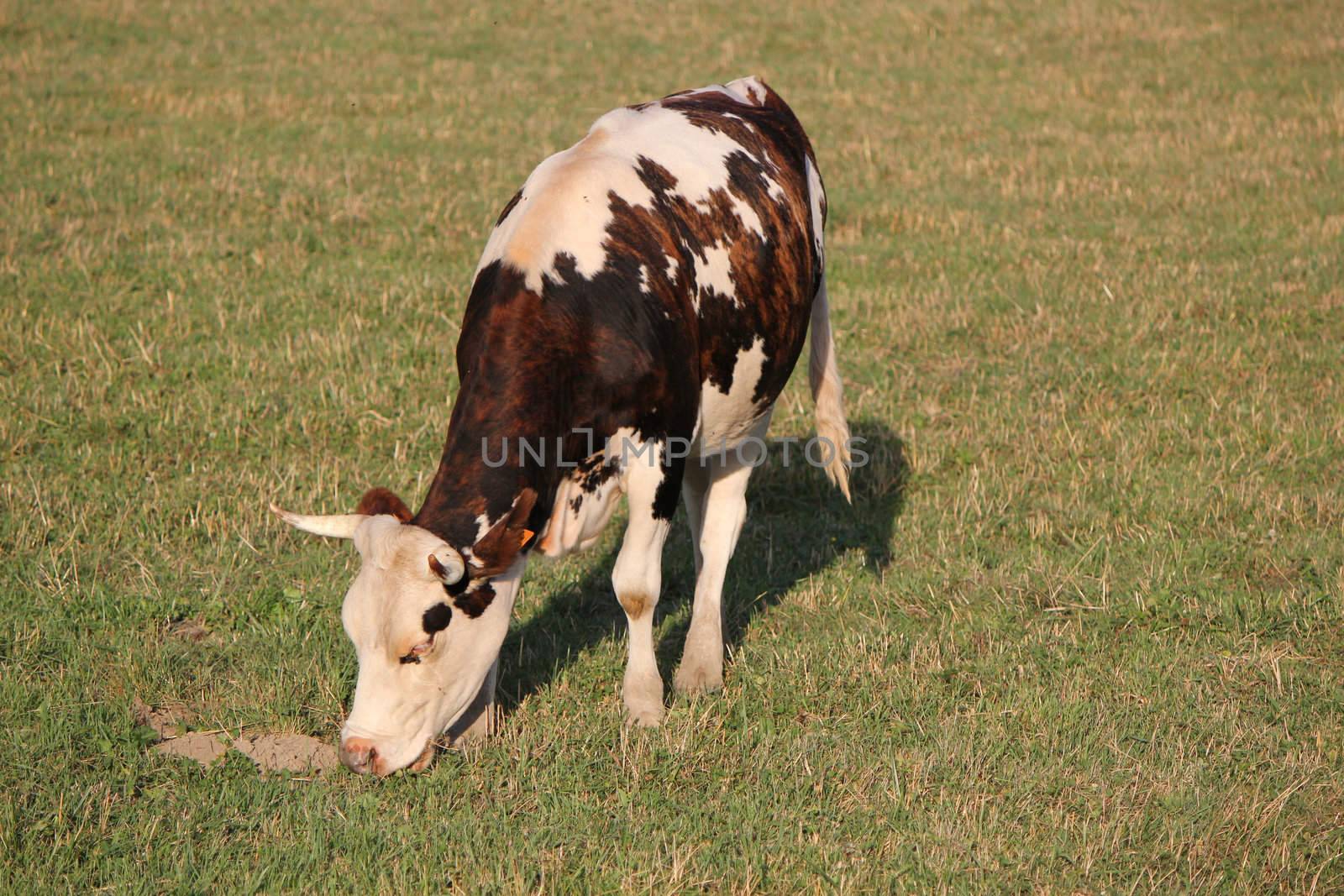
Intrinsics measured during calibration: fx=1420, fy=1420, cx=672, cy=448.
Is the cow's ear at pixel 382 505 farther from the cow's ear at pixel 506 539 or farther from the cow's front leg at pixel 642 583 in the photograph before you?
the cow's front leg at pixel 642 583

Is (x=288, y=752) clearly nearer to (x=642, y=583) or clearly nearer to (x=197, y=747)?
(x=197, y=747)

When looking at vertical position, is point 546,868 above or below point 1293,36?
below

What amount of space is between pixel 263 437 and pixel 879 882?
4.91m

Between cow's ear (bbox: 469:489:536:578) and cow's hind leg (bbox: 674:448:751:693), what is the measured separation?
152 centimetres

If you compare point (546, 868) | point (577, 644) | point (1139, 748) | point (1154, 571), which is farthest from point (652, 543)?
point (1154, 571)

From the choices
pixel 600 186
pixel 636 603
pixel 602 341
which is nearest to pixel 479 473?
pixel 602 341

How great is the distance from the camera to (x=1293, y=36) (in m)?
20.2

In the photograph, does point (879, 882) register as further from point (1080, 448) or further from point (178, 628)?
point (1080, 448)

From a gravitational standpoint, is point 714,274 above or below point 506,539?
above

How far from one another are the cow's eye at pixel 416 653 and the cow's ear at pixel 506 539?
277 mm

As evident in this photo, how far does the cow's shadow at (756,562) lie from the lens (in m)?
6.09

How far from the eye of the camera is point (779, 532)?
7387mm

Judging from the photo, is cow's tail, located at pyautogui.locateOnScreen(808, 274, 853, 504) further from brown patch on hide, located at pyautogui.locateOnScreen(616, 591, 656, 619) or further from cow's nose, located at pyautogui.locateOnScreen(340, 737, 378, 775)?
cow's nose, located at pyautogui.locateOnScreen(340, 737, 378, 775)

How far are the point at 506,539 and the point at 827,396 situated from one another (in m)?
2.85
